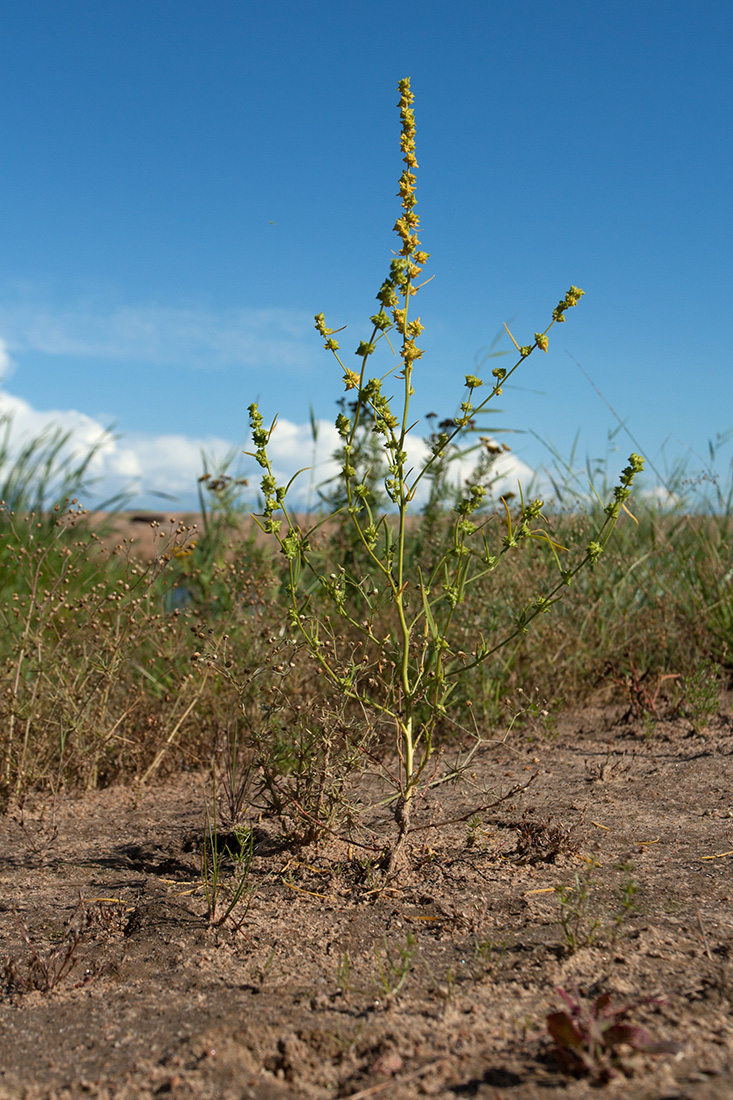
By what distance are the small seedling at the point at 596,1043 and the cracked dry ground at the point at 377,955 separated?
0.09ft

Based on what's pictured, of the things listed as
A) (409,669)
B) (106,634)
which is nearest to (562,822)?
(409,669)

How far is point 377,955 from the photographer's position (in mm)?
2166

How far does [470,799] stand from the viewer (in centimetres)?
338

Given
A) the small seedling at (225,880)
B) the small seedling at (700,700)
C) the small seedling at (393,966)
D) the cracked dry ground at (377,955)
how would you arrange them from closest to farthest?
the cracked dry ground at (377,955), the small seedling at (393,966), the small seedling at (225,880), the small seedling at (700,700)

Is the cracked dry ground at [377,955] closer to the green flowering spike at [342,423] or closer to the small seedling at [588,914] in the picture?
the small seedling at [588,914]

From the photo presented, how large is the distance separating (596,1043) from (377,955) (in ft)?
2.10

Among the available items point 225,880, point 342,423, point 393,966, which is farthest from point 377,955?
point 342,423

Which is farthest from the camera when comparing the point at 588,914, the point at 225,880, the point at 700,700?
the point at 700,700

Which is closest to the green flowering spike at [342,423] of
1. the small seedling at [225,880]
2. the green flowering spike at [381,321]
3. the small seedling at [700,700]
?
the green flowering spike at [381,321]

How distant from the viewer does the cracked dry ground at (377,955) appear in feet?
5.77

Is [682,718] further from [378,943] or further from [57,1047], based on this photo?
[57,1047]

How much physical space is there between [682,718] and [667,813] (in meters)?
1.29

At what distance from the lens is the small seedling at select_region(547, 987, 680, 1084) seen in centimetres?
166

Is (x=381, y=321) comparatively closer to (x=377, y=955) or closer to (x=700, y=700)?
(x=377, y=955)
